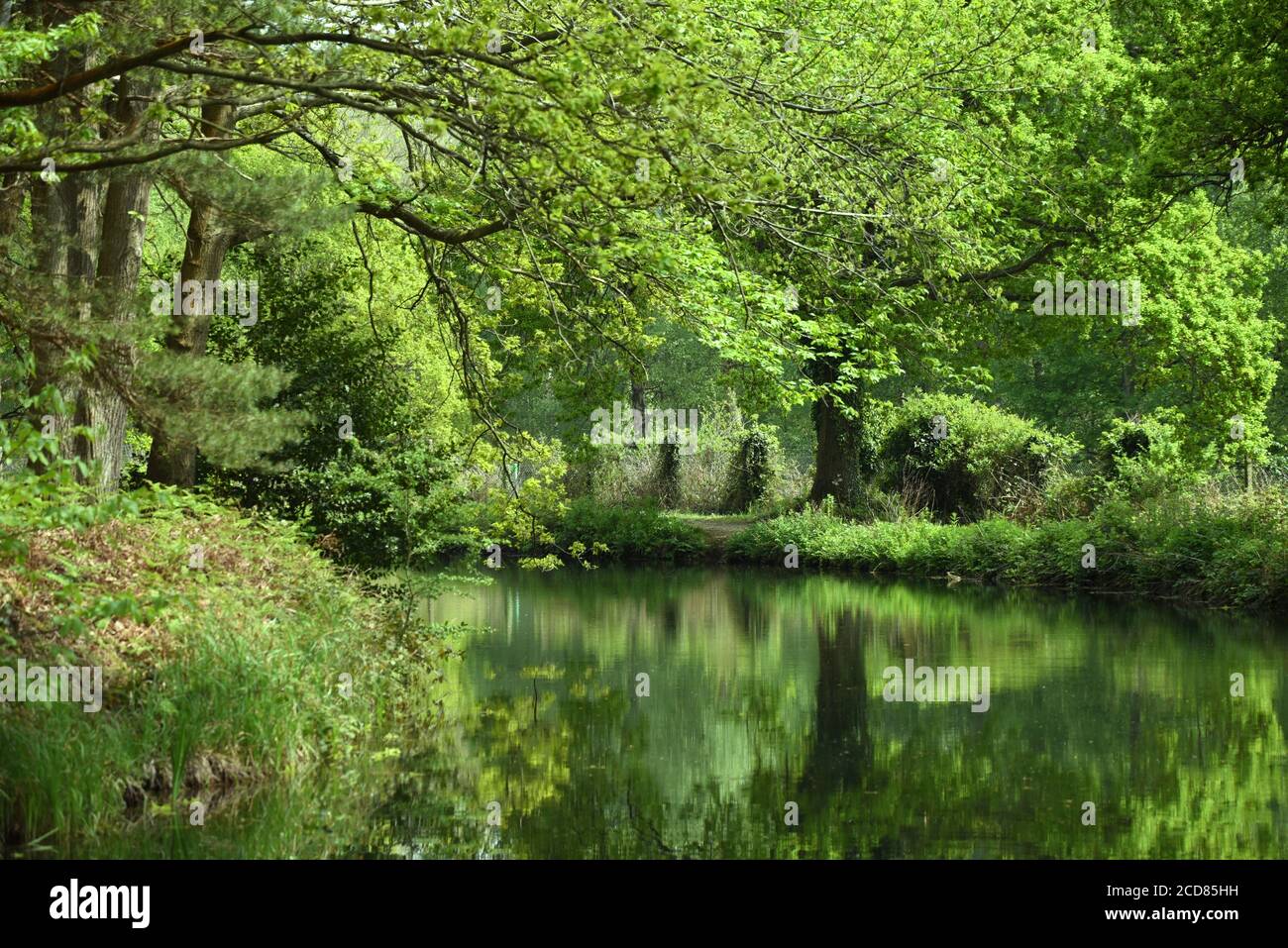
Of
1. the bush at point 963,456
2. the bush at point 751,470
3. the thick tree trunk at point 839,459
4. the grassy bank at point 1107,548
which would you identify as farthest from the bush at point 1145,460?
the bush at point 751,470

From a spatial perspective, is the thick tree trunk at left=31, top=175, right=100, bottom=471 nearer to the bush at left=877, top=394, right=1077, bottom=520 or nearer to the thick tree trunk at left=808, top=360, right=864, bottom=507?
the thick tree trunk at left=808, top=360, right=864, bottom=507

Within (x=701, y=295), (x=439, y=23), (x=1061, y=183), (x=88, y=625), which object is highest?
(x=1061, y=183)

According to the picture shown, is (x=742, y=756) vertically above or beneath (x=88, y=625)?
beneath

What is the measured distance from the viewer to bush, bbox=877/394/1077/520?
31.2 metres

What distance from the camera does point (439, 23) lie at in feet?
31.2

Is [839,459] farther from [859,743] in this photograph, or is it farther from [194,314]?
[859,743]

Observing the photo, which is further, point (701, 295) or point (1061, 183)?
point (1061, 183)

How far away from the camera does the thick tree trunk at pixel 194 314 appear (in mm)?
15641

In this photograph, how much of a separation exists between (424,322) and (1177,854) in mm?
16365

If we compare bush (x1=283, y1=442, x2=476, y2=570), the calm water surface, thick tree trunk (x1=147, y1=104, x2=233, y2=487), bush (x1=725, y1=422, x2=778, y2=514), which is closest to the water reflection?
the calm water surface

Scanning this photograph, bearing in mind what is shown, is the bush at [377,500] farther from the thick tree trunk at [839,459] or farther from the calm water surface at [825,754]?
the thick tree trunk at [839,459]
